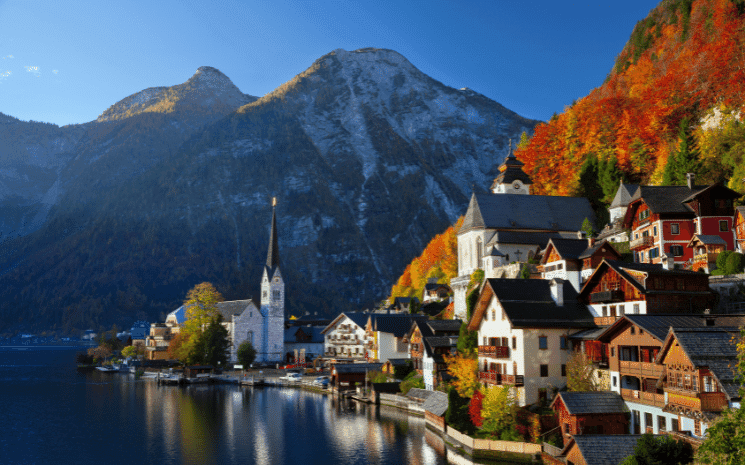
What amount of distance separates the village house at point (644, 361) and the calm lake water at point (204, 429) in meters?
13.7

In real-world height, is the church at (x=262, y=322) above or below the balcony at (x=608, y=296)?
below

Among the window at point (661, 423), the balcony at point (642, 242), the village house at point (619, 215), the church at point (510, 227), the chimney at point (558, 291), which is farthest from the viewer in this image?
the church at point (510, 227)

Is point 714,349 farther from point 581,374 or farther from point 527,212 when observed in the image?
point 527,212

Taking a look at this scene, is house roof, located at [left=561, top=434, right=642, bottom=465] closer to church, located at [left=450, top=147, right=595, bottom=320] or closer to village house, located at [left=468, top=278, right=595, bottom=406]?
village house, located at [left=468, top=278, right=595, bottom=406]

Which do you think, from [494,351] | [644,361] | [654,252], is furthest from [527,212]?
[644,361]

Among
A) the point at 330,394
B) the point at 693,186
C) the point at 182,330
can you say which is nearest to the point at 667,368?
the point at 693,186

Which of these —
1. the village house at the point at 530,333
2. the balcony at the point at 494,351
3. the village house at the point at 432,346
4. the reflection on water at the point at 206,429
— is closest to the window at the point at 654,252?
the village house at the point at 530,333

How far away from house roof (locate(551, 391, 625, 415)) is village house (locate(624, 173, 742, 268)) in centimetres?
1748

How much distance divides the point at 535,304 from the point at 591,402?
10.8 m

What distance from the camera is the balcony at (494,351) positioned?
46828 mm

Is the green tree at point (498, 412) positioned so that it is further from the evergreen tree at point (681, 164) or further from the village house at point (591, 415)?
the evergreen tree at point (681, 164)

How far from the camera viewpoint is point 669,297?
139ft

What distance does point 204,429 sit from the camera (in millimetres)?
57719

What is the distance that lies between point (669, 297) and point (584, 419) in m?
11.9
